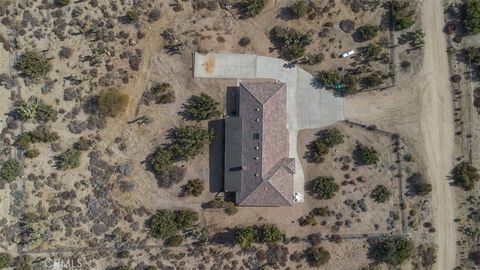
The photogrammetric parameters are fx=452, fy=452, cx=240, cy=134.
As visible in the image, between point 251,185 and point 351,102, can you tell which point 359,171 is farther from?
point 251,185

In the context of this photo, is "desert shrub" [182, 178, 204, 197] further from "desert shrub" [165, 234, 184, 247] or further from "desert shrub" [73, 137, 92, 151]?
"desert shrub" [73, 137, 92, 151]

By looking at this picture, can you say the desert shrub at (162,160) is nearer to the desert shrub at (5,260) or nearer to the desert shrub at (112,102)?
the desert shrub at (112,102)

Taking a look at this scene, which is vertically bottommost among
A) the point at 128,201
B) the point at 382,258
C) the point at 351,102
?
the point at 382,258

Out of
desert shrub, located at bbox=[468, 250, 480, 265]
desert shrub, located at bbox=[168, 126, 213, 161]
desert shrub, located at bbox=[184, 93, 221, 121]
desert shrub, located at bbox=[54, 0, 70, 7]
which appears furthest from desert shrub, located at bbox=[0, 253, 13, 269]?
desert shrub, located at bbox=[468, 250, 480, 265]

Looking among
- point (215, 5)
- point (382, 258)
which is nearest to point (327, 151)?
point (382, 258)

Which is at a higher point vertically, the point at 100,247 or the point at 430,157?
the point at 430,157
